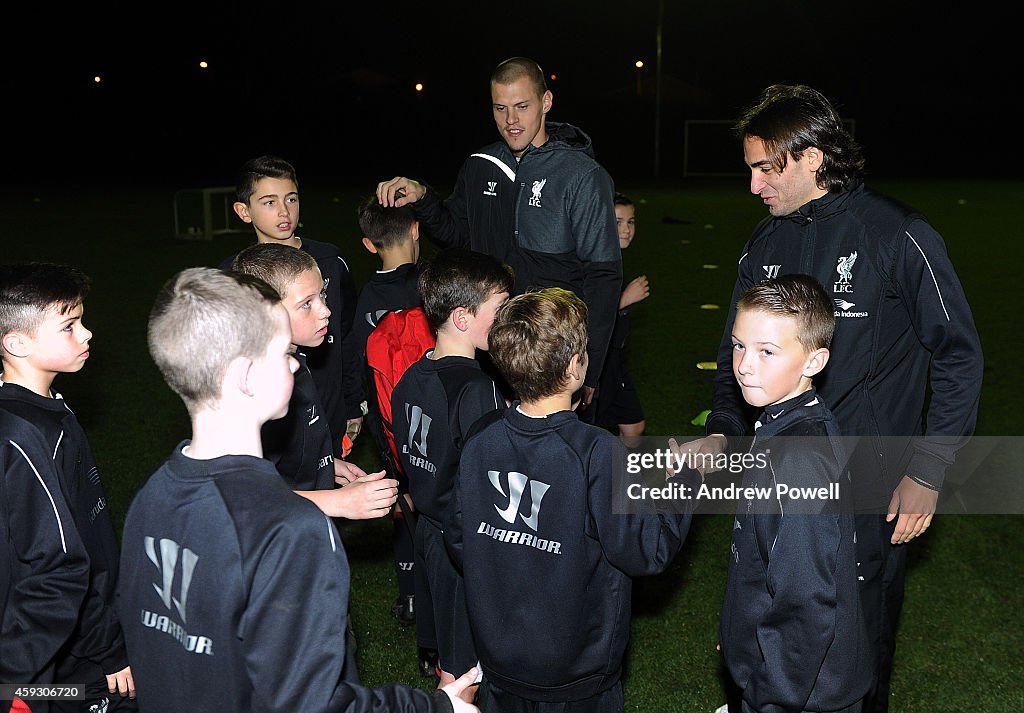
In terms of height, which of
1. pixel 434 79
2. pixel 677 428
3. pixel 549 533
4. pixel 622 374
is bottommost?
pixel 677 428

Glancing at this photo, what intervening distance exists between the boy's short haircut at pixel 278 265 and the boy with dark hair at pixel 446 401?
429 mm

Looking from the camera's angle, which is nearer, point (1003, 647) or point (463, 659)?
point (463, 659)

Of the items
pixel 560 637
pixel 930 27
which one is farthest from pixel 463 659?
pixel 930 27

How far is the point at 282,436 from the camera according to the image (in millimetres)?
2943

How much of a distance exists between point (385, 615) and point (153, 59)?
45623 mm

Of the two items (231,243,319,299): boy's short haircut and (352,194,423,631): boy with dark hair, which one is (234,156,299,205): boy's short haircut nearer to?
(352,194,423,631): boy with dark hair

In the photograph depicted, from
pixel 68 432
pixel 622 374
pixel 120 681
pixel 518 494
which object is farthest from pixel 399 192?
pixel 120 681

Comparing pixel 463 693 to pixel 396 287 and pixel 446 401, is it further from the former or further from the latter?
pixel 396 287

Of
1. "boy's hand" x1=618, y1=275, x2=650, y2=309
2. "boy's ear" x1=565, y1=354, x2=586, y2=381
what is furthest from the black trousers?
"boy's hand" x1=618, y1=275, x2=650, y2=309

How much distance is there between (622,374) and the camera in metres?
5.55

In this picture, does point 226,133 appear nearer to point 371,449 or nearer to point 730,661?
point 371,449

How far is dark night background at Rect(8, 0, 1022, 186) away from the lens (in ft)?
120

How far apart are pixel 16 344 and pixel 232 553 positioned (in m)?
1.59

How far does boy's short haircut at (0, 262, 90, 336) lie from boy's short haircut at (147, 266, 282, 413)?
1254 millimetres
